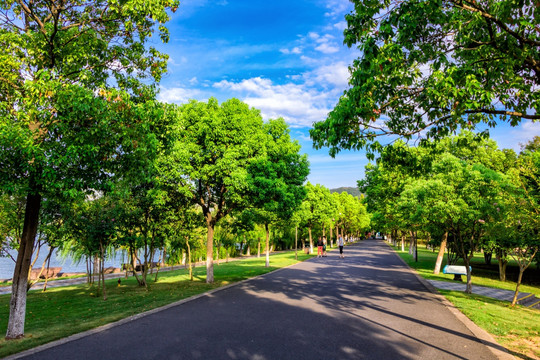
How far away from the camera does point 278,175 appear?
1892 cm

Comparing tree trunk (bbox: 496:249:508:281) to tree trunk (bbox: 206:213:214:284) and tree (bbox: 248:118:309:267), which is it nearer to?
tree (bbox: 248:118:309:267)

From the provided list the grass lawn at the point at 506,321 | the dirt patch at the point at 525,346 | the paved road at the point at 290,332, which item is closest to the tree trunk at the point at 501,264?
the grass lawn at the point at 506,321

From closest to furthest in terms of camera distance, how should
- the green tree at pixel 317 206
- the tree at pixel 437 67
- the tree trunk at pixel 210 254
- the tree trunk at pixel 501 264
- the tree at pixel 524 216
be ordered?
the tree at pixel 437 67 < the tree at pixel 524 216 < the tree trunk at pixel 210 254 < the tree trunk at pixel 501 264 < the green tree at pixel 317 206

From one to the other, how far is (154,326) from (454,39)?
387 inches

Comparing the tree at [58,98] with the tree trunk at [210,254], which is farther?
the tree trunk at [210,254]

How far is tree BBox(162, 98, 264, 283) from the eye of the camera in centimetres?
1373

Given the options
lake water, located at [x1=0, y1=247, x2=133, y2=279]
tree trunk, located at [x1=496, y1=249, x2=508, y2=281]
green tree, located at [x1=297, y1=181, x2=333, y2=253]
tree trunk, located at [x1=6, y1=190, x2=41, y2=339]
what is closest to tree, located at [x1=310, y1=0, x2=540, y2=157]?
tree trunk, located at [x1=6, y1=190, x2=41, y2=339]

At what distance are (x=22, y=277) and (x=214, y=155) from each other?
9.02 meters

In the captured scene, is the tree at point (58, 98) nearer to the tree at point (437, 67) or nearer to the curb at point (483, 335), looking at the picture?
the tree at point (437, 67)

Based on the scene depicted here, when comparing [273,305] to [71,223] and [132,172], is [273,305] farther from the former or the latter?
[71,223]

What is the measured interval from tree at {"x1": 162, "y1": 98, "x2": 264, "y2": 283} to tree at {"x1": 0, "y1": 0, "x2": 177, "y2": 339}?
470 cm

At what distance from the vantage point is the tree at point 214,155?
13.7 metres

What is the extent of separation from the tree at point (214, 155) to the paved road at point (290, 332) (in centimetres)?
520

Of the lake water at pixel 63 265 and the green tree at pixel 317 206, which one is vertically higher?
the green tree at pixel 317 206
